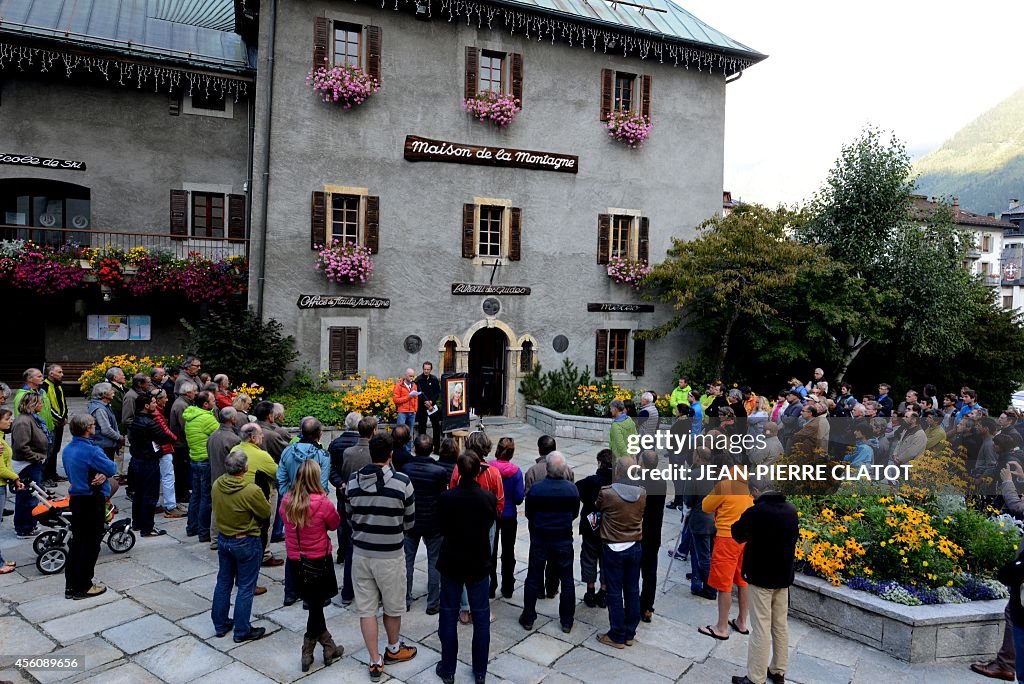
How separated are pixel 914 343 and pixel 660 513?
16709 millimetres

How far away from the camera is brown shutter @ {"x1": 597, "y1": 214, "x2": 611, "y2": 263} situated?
20.1 meters

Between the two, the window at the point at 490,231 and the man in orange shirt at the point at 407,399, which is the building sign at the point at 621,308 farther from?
the man in orange shirt at the point at 407,399

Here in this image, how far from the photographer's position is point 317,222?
17.2 m

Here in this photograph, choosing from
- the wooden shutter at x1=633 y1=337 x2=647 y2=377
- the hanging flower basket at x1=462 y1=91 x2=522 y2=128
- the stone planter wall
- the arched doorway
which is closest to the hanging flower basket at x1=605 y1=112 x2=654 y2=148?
the hanging flower basket at x1=462 y1=91 x2=522 y2=128

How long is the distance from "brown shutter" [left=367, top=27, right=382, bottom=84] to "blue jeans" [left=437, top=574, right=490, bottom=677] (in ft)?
48.0

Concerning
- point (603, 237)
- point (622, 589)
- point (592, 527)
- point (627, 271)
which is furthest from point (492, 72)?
point (622, 589)

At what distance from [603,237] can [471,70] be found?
5.87 meters

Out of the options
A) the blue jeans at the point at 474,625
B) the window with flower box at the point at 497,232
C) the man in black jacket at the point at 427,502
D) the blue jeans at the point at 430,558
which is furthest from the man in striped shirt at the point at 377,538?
the window with flower box at the point at 497,232

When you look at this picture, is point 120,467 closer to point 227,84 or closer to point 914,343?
point 227,84

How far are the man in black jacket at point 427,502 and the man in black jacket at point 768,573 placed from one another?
9.53 ft

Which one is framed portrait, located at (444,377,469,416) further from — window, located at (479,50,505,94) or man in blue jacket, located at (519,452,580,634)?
window, located at (479,50,505,94)

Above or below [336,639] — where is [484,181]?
above

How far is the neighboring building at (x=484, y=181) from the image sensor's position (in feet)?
56.0

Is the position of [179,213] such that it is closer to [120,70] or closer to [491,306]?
[120,70]
